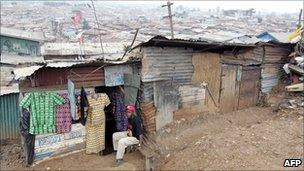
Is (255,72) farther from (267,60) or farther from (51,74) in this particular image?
(51,74)

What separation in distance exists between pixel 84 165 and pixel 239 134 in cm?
443

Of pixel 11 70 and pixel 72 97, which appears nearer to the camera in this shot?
pixel 72 97

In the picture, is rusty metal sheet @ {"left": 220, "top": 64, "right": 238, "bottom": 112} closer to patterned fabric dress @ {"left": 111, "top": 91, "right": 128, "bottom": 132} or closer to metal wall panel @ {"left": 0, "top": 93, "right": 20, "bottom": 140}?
patterned fabric dress @ {"left": 111, "top": 91, "right": 128, "bottom": 132}

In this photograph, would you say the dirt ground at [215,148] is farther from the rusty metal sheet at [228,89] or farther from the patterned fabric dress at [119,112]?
the patterned fabric dress at [119,112]

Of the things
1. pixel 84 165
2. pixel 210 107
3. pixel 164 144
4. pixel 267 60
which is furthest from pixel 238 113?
pixel 84 165

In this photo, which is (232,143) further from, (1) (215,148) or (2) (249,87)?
(2) (249,87)

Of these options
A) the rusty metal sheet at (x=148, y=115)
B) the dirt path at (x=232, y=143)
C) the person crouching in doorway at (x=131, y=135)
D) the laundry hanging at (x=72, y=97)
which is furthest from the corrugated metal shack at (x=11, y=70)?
the dirt path at (x=232, y=143)

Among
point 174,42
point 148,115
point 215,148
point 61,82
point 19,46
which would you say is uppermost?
point 19,46

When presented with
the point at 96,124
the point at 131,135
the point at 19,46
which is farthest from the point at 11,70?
the point at 19,46

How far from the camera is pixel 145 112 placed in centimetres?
1060

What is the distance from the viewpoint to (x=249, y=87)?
13.5 m

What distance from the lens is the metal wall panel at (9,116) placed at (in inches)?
491

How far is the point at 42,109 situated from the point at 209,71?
550cm

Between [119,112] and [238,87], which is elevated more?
[238,87]
